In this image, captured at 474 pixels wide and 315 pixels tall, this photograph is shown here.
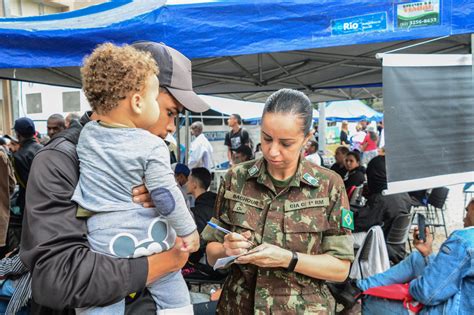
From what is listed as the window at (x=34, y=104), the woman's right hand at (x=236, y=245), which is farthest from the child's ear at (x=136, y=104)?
the window at (x=34, y=104)

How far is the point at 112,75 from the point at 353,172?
5.57 m

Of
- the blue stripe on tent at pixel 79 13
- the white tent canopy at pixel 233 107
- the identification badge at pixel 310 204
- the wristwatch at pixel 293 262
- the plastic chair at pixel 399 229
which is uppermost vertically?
the blue stripe on tent at pixel 79 13

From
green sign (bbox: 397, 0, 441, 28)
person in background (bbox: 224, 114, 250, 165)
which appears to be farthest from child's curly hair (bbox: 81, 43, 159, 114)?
person in background (bbox: 224, 114, 250, 165)

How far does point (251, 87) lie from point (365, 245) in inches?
152

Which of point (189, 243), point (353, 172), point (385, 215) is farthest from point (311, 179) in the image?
point (353, 172)

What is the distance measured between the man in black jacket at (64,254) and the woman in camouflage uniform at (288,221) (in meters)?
0.56

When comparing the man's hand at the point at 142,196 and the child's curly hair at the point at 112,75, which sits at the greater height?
the child's curly hair at the point at 112,75

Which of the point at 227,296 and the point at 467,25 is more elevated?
the point at 467,25

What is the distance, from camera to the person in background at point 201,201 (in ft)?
12.6

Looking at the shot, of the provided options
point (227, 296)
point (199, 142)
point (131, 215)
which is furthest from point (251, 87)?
point (131, 215)

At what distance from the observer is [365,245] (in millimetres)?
3445

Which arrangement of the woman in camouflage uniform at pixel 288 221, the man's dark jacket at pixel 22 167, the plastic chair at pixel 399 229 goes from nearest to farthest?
the woman in camouflage uniform at pixel 288 221, the plastic chair at pixel 399 229, the man's dark jacket at pixel 22 167

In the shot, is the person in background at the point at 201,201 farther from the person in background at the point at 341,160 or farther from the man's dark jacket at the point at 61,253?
the person in background at the point at 341,160

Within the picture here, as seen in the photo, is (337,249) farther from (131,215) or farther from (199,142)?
(199,142)
